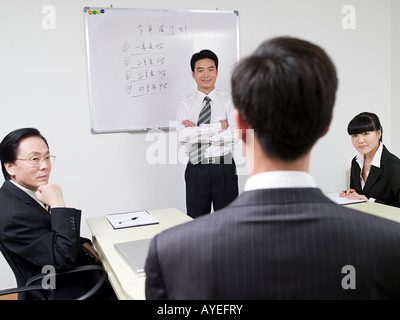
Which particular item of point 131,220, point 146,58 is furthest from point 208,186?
point 146,58

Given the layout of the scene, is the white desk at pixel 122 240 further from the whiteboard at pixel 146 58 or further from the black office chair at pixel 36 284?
the whiteboard at pixel 146 58

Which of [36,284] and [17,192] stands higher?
[17,192]

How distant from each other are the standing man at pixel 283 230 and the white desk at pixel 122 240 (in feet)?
1.97

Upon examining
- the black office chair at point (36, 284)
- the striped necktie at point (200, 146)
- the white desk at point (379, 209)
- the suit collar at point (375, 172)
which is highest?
the striped necktie at point (200, 146)

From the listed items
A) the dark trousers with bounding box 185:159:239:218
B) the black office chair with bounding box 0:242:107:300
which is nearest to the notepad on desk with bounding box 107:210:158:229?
the black office chair with bounding box 0:242:107:300

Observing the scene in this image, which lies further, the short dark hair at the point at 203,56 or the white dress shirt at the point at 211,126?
the short dark hair at the point at 203,56

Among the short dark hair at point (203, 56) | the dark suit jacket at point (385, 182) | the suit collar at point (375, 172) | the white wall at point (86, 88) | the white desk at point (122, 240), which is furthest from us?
the short dark hair at point (203, 56)

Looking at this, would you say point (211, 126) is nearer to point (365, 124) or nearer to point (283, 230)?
point (365, 124)

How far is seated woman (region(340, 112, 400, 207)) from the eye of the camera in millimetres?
2469

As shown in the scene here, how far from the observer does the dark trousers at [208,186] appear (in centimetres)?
304

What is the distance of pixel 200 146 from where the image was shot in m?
3.07

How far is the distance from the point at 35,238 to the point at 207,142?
1.70m

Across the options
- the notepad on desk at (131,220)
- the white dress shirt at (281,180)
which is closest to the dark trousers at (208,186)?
the notepad on desk at (131,220)

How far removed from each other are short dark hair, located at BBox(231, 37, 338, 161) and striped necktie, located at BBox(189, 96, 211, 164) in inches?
92.4
